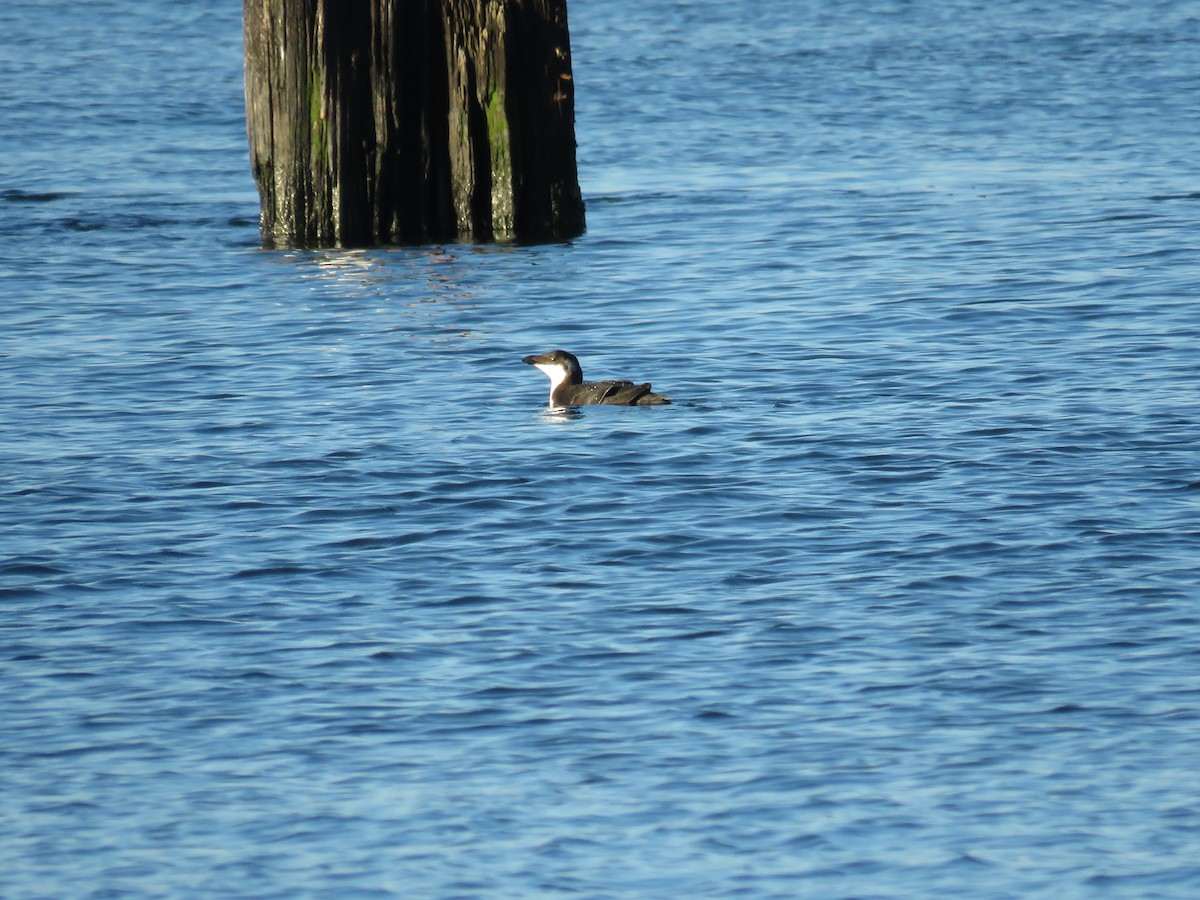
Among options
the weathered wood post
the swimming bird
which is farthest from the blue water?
the weathered wood post

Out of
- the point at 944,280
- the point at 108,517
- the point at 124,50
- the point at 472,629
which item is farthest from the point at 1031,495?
the point at 124,50

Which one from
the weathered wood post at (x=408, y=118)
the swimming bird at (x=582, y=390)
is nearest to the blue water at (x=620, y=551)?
the swimming bird at (x=582, y=390)

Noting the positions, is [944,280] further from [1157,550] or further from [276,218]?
[1157,550]

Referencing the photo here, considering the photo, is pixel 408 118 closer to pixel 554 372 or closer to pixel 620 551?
pixel 554 372

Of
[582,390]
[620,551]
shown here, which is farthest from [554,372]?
[620,551]

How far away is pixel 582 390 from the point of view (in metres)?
13.6

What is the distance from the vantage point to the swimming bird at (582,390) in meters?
13.6

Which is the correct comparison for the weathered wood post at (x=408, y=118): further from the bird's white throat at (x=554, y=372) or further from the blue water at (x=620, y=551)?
the bird's white throat at (x=554, y=372)

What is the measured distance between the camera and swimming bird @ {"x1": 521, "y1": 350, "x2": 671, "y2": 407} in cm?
1365

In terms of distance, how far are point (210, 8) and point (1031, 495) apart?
35117 millimetres

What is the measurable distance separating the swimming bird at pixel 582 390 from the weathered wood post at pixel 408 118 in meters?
4.47

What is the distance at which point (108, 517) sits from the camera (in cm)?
A: 1109

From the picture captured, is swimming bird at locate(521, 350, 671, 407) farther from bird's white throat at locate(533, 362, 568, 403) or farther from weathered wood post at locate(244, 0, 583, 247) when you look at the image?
weathered wood post at locate(244, 0, 583, 247)

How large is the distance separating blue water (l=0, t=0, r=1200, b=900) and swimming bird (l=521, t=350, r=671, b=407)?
208mm
